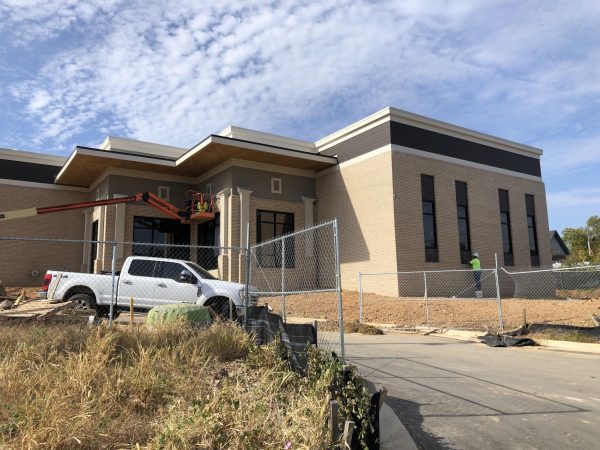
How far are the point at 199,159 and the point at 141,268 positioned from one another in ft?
40.4

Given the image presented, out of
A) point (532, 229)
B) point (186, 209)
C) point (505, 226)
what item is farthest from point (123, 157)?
point (532, 229)

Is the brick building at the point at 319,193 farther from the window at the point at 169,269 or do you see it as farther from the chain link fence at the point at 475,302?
the window at the point at 169,269

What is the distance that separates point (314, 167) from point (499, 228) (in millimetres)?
10626

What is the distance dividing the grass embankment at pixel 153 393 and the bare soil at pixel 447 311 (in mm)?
9946

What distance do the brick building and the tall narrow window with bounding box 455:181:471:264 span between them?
5 cm

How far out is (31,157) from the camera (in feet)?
96.5

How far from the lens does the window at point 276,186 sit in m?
26.1

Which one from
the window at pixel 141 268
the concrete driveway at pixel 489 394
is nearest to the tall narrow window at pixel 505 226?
the concrete driveway at pixel 489 394

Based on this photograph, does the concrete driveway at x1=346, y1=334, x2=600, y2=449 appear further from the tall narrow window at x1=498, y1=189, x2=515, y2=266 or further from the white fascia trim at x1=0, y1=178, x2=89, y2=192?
the white fascia trim at x1=0, y1=178, x2=89, y2=192

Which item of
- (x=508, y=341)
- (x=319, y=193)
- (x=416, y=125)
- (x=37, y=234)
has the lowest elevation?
(x=508, y=341)

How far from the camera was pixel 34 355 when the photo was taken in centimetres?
588

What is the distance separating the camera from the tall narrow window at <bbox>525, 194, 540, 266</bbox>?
30.1m

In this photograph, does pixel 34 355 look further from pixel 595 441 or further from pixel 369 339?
pixel 369 339

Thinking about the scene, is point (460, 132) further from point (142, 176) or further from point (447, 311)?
point (142, 176)
